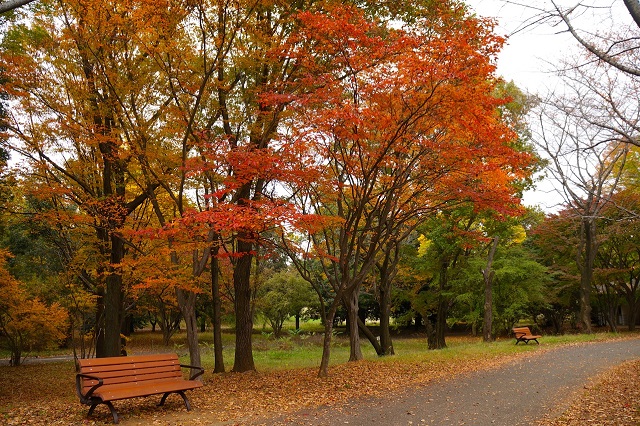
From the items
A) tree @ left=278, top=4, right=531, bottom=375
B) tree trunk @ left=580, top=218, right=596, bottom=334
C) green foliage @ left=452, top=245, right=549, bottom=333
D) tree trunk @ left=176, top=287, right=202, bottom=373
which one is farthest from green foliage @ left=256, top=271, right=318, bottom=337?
tree @ left=278, top=4, right=531, bottom=375

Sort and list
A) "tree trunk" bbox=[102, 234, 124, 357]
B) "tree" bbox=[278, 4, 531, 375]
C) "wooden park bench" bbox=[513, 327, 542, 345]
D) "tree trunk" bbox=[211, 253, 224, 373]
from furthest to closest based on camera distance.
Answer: "wooden park bench" bbox=[513, 327, 542, 345]
"tree trunk" bbox=[102, 234, 124, 357]
"tree trunk" bbox=[211, 253, 224, 373]
"tree" bbox=[278, 4, 531, 375]

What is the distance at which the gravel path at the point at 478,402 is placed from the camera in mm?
6051

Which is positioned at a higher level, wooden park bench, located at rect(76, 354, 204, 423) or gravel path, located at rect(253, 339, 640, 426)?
wooden park bench, located at rect(76, 354, 204, 423)

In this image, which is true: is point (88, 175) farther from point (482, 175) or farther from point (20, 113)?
point (482, 175)

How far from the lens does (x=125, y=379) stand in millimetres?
6625

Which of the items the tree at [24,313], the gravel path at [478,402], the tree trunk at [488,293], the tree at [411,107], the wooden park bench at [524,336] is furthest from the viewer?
the tree trunk at [488,293]

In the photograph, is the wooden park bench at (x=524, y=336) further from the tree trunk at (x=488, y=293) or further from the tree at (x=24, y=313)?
the tree at (x=24, y=313)

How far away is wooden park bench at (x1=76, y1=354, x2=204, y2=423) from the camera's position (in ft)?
20.1

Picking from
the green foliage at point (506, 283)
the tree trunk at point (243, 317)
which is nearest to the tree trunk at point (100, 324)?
the tree trunk at point (243, 317)

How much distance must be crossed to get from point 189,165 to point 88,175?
4.85m

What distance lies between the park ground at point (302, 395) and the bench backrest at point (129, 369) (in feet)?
1.41

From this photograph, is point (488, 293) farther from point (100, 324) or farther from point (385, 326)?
point (100, 324)

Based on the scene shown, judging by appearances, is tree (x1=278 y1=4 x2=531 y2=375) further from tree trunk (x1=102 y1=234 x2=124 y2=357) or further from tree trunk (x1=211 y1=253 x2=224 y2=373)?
tree trunk (x1=102 y1=234 x2=124 y2=357)

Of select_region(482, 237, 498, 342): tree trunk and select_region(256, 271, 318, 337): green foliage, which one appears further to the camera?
select_region(256, 271, 318, 337): green foliage
